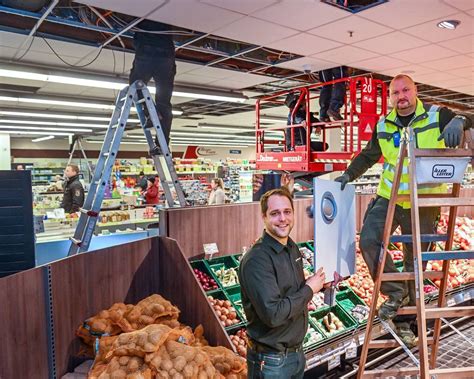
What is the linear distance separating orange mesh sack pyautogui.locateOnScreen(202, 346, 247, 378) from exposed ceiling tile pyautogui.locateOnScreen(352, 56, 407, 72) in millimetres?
6120

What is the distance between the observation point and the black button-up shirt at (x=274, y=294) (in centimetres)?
208

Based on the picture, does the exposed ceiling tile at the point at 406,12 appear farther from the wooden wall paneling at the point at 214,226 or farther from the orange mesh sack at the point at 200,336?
the orange mesh sack at the point at 200,336

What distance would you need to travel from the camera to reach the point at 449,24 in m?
5.44

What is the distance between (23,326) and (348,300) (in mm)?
3076

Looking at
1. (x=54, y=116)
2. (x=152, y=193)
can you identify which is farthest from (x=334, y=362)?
(x=54, y=116)

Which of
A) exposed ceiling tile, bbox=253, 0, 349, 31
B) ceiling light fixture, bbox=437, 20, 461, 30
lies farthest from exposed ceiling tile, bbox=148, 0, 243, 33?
ceiling light fixture, bbox=437, 20, 461, 30

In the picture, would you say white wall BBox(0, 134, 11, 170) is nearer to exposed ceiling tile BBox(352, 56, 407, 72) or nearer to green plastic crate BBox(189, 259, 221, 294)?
exposed ceiling tile BBox(352, 56, 407, 72)

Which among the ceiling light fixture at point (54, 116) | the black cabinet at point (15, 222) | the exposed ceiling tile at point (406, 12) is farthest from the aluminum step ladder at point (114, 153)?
the ceiling light fixture at point (54, 116)

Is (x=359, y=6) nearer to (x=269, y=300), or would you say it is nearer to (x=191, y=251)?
(x=191, y=251)

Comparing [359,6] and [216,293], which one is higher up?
[359,6]

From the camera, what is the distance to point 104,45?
622cm

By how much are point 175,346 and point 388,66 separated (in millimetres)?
7015

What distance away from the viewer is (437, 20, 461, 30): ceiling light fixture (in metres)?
5.37

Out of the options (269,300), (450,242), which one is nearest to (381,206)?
(450,242)
